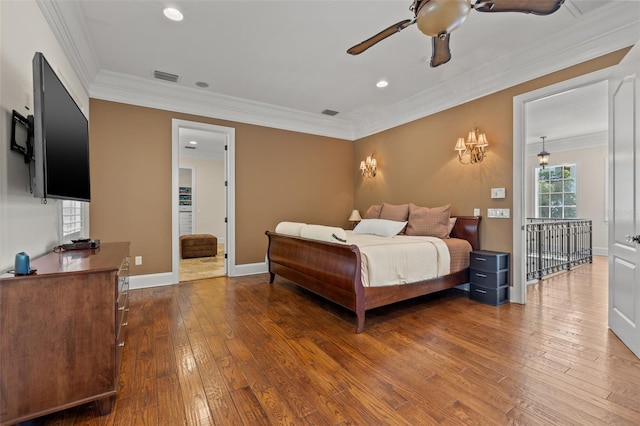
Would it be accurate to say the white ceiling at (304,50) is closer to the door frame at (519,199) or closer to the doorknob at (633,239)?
the door frame at (519,199)

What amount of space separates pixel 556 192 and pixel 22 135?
9.83 meters

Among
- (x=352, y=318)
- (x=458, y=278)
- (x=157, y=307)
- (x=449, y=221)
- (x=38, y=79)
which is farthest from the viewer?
(x=449, y=221)

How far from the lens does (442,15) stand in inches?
63.4

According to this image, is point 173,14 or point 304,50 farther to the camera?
point 304,50

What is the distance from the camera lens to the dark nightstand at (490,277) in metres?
3.34

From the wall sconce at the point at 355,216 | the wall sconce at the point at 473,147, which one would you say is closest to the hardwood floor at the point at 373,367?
the wall sconce at the point at 473,147

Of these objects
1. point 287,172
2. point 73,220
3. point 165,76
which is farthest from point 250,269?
point 165,76

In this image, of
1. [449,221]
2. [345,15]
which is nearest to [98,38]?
[345,15]

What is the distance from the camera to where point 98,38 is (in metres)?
3.00

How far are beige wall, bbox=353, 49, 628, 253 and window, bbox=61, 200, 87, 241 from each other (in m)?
4.44

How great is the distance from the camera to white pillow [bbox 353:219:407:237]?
402cm

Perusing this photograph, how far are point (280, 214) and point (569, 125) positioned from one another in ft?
20.7

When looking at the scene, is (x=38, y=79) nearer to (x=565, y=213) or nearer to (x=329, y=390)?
(x=329, y=390)

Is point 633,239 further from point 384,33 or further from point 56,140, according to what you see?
point 56,140
